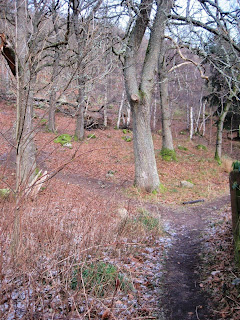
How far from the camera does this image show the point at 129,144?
68.0 ft

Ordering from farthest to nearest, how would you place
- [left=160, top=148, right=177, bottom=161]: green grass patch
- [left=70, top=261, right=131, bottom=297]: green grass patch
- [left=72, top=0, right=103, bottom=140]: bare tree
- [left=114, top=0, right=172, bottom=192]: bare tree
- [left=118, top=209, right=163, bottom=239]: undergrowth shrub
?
1. [left=160, top=148, right=177, bottom=161]: green grass patch
2. [left=114, top=0, right=172, bottom=192]: bare tree
3. [left=118, top=209, right=163, bottom=239]: undergrowth shrub
4. [left=70, top=261, right=131, bottom=297]: green grass patch
5. [left=72, top=0, right=103, bottom=140]: bare tree

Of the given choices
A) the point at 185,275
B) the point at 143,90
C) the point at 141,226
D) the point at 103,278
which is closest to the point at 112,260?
the point at 103,278

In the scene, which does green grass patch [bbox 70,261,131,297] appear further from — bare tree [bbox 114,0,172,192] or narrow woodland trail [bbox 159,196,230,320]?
bare tree [bbox 114,0,172,192]

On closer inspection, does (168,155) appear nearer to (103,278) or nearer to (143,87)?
(143,87)

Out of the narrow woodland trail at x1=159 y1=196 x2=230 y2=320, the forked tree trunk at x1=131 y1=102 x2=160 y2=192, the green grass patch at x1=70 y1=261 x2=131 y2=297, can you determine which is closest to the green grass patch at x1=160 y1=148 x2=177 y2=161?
the forked tree trunk at x1=131 y1=102 x2=160 y2=192

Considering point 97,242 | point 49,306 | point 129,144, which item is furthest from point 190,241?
point 129,144

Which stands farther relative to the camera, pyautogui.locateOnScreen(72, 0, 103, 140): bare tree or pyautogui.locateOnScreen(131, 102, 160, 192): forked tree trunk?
pyautogui.locateOnScreen(131, 102, 160, 192): forked tree trunk

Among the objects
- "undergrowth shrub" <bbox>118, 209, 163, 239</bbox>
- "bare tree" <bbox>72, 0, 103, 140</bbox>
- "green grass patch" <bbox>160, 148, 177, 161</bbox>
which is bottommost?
"undergrowth shrub" <bbox>118, 209, 163, 239</bbox>

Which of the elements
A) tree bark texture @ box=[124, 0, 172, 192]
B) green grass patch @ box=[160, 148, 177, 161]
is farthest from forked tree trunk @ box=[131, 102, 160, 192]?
green grass patch @ box=[160, 148, 177, 161]

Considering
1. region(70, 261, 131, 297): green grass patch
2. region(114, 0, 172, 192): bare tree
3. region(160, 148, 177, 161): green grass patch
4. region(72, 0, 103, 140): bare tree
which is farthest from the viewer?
region(160, 148, 177, 161): green grass patch

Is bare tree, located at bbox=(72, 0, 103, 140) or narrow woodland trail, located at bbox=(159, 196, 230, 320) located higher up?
bare tree, located at bbox=(72, 0, 103, 140)

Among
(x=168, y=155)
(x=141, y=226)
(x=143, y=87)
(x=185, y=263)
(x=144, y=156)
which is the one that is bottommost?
(x=185, y=263)

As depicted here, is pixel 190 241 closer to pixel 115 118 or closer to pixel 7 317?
pixel 7 317

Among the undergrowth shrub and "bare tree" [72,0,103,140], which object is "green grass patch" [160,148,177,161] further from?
"bare tree" [72,0,103,140]
